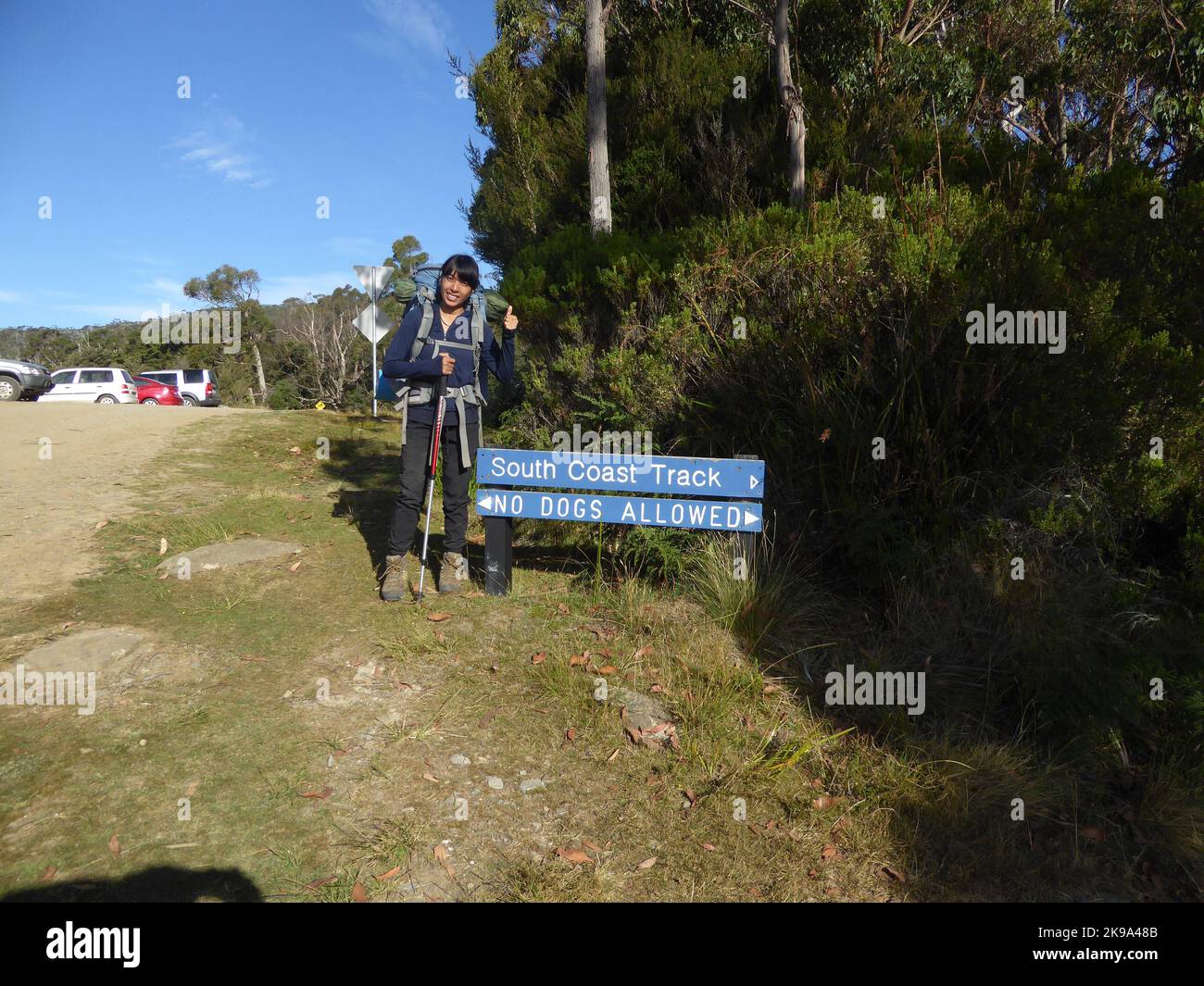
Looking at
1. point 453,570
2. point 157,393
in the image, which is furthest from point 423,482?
point 157,393

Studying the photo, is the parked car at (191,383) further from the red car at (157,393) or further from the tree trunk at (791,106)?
the tree trunk at (791,106)

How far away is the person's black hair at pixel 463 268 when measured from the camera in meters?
4.57

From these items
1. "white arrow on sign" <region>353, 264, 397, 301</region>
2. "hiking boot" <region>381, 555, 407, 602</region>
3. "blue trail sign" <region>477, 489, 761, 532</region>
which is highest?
"white arrow on sign" <region>353, 264, 397, 301</region>

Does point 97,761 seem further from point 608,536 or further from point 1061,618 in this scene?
point 1061,618

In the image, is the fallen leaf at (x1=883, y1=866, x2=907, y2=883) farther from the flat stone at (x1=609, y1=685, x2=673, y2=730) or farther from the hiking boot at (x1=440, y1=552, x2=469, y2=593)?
the hiking boot at (x1=440, y1=552, x2=469, y2=593)

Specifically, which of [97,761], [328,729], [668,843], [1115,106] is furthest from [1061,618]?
[1115,106]

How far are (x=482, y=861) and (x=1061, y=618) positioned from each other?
2.87 metres

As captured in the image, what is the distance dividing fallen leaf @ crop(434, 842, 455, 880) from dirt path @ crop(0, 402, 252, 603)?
128 inches

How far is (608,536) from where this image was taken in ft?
16.9

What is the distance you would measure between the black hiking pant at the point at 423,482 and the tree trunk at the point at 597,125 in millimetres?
4685

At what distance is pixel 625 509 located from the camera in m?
4.41

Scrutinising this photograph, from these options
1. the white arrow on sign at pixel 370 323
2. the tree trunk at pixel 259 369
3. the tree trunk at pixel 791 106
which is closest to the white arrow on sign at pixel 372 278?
the white arrow on sign at pixel 370 323

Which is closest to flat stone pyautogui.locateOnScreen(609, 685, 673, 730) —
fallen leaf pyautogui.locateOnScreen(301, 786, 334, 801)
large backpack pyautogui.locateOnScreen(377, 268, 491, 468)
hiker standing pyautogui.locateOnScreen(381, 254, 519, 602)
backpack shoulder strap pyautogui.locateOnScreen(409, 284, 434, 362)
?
fallen leaf pyautogui.locateOnScreen(301, 786, 334, 801)

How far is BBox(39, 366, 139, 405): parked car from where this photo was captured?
22609mm
